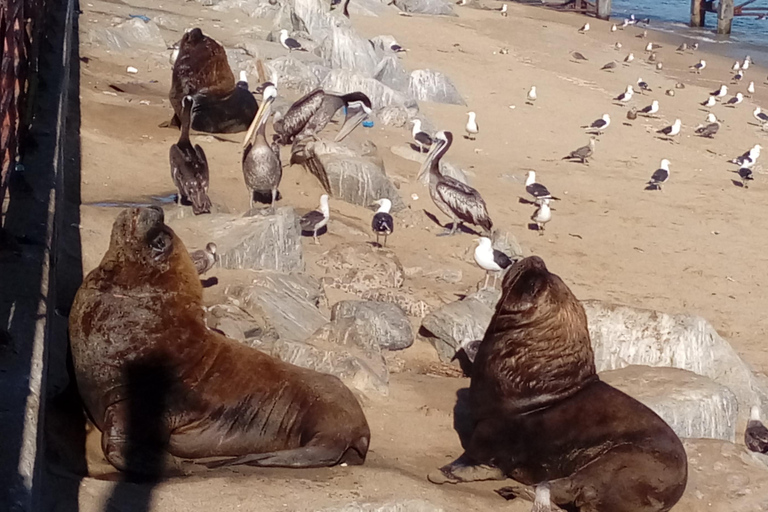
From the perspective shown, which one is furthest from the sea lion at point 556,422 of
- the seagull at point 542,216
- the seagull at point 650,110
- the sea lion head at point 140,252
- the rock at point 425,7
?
the rock at point 425,7

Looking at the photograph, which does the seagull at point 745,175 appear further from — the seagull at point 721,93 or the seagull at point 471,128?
the seagull at point 721,93

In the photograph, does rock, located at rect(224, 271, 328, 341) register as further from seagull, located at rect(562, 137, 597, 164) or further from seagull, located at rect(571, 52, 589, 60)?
seagull, located at rect(571, 52, 589, 60)

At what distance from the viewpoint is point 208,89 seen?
1188 centimetres

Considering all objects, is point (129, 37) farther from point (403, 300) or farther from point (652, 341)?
point (652, 341)

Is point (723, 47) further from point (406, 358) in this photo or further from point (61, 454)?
point (61, 454)

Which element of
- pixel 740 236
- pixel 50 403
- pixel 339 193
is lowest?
pixel 740 236

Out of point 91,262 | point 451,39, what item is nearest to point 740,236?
point 91,262

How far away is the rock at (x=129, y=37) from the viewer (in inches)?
595

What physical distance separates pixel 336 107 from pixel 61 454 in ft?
30.0

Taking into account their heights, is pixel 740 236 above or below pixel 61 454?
below

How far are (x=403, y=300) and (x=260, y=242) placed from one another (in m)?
1.38

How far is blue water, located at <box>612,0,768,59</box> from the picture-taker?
33.0m

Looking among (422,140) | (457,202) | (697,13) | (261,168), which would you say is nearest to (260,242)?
(261,168)

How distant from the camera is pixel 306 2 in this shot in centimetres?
2075
